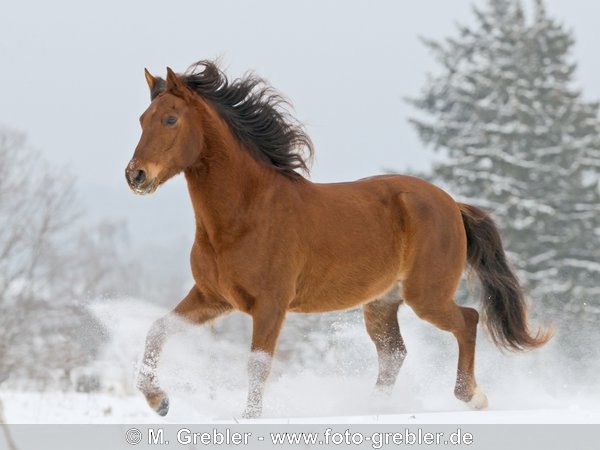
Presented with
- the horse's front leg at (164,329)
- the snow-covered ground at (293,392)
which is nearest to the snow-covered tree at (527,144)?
the snow-covered ground at (293,392)

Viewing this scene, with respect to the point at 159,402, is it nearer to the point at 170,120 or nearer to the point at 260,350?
the point at 260,350

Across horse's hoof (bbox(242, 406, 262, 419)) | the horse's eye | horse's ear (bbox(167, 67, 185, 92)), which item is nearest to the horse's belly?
horse's hoof (bbox(242, 406, 262, 419))

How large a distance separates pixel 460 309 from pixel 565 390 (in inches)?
84.4

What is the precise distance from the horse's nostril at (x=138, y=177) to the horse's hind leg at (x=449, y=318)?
224 centimetres

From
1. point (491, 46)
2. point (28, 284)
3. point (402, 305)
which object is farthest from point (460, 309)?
point (491, 46)

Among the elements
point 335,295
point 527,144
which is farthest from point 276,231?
point 527,144

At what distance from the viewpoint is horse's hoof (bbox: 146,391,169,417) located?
6027 mm

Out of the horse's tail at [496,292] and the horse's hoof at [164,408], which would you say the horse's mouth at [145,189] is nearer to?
the horse's hoof at [164,408]

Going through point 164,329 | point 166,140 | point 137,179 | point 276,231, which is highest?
point 166,140

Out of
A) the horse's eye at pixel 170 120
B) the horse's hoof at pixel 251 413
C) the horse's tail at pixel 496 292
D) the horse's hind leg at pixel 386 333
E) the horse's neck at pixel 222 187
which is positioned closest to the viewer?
the horse's hoof at pixel 251 413

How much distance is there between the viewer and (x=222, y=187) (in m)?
6.21

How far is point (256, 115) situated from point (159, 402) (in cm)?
202

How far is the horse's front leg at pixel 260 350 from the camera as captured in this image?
5.81 metres

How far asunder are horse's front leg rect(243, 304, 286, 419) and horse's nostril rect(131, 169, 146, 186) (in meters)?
1.04
